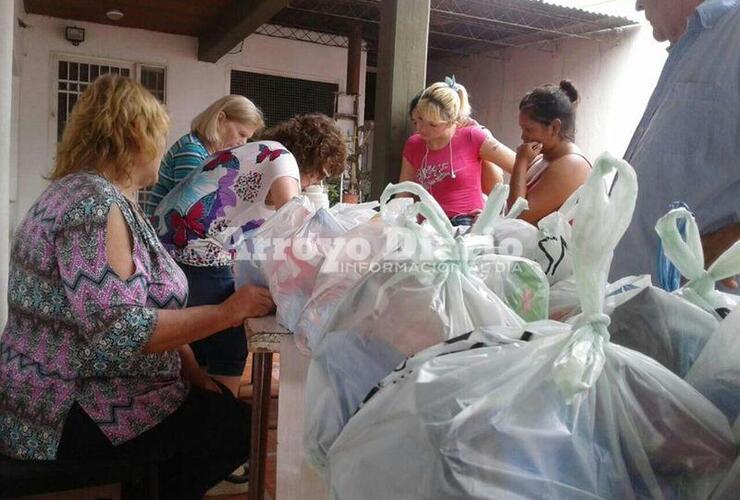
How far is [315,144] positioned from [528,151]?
79 centimetres

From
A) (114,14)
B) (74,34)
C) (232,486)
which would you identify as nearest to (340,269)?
(232,486)

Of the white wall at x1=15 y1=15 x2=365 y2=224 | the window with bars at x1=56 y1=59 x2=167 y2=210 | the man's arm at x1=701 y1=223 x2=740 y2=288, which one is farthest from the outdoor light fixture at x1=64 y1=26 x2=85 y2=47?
the man's arm at x1=701 y1=223 x2=740 y2=288

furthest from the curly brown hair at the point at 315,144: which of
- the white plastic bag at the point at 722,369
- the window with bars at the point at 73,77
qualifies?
the window with bars at the point at 73,77

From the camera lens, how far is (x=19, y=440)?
4.78 feet

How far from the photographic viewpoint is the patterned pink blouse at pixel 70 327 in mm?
1434

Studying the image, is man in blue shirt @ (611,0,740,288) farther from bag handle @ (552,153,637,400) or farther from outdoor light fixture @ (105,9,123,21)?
outdoor light fixture @ (105,9,123,21)

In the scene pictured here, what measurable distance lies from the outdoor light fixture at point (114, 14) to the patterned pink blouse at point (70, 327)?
5.79 meters

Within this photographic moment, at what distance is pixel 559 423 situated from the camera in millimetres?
559

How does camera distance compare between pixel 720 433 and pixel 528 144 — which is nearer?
pixel 720 433

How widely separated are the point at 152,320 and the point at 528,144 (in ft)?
5.15

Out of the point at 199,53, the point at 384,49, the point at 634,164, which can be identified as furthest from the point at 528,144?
the point at 199,53

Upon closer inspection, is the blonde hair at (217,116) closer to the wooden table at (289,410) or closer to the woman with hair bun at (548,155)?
the woman with hair bun at (548,155)

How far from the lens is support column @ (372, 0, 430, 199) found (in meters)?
2.63

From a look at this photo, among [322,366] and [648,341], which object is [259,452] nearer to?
[322,366]
